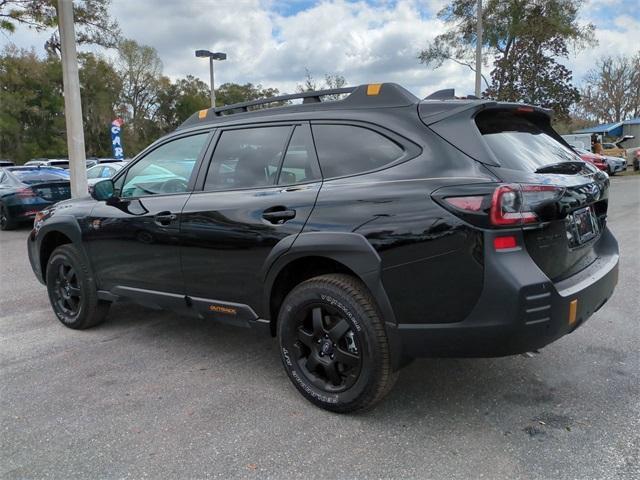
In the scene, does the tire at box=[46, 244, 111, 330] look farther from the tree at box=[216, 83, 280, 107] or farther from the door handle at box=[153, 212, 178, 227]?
the tree at box=[216, 83, 280, 107]

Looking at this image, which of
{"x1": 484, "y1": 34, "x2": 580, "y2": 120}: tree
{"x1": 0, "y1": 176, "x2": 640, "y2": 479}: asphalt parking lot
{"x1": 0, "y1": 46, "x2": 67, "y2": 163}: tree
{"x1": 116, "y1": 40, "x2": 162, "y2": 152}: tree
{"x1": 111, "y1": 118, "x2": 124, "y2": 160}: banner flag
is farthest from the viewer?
{"x1": 116, "y1": 40, "x2": 162, "y2": 152}: tree

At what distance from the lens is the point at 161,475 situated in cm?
247

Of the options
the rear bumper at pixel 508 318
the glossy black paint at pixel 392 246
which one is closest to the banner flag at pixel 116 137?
the glossy black paint at pixel 392 246

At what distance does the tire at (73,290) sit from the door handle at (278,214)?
207 centimetres

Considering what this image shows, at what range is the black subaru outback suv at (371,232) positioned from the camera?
2482 millimetres

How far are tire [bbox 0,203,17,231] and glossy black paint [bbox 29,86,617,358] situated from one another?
8.65 m

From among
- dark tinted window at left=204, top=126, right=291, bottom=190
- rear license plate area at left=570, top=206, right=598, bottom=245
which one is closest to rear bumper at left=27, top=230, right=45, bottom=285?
dark tinted window at left=204, top=126, right=291, bottom=190

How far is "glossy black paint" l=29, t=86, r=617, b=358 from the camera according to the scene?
247 cm

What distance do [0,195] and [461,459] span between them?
11461mm

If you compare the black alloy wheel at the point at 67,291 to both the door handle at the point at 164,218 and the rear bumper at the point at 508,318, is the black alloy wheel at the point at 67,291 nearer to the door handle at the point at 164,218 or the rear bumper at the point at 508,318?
the door handle at the point at 164,218

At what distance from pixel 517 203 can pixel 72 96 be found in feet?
35.1

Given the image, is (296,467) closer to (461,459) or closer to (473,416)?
(461,459)

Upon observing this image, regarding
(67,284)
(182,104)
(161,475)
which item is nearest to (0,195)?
(67,284)

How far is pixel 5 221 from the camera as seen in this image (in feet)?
36.0
